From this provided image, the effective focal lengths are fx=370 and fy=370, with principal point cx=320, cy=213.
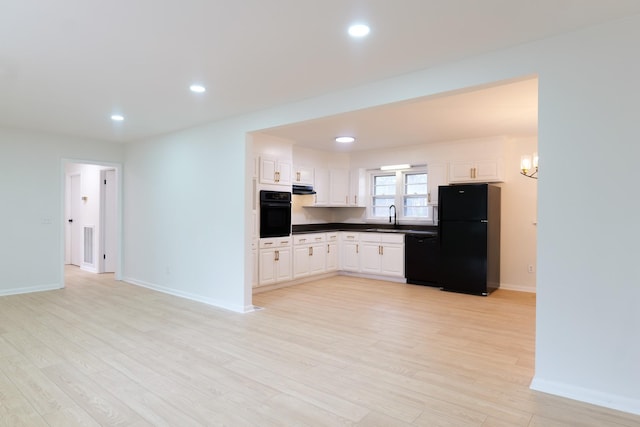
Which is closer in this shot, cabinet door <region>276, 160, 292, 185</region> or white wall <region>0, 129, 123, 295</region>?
white wall <region>0, 129, 123, 295</region>

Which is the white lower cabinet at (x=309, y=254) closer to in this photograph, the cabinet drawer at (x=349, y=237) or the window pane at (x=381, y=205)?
the cabinet drawer at (x=349, y=237)

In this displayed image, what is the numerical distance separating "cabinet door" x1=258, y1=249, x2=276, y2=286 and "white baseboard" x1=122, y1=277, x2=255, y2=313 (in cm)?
81

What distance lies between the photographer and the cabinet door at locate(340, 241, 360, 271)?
273 inches

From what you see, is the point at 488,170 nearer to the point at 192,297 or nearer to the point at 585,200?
the point at 585,200

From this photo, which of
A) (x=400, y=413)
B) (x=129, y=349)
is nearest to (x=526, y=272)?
(x=400, y=413)

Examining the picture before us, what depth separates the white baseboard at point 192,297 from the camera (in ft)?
15.1

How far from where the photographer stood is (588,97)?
2.38m

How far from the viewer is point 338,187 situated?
7.41m

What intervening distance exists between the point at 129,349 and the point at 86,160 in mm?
4129

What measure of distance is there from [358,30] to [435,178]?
14.2ft

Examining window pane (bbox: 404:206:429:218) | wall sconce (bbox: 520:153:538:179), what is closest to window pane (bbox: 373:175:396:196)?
window pane (bbox: 404:206:429:218)

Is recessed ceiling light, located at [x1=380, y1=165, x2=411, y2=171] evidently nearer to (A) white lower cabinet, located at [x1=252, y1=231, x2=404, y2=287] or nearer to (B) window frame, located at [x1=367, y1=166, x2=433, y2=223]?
(B) window frame, located at [x1=367, y1=166, x2=433, y2=223]

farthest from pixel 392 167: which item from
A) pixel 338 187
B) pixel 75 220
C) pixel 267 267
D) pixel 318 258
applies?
pixel 75 220

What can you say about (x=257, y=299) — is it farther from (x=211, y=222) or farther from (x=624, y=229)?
(x=624, y=229)
